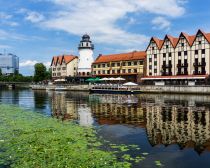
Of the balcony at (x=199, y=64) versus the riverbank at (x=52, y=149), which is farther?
the balcony at (x=199, y=64)

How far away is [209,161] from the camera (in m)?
18.7

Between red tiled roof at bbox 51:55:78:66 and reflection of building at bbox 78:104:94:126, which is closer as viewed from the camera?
reflection of building at bbox 78:104:94:126

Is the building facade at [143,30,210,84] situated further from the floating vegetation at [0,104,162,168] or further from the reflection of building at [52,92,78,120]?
the floating vegetation at [0,104,162,168]

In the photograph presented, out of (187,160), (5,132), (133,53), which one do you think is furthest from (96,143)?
(133,53)

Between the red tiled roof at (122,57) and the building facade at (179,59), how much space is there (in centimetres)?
686

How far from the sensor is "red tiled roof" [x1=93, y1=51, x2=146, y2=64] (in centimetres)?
12701

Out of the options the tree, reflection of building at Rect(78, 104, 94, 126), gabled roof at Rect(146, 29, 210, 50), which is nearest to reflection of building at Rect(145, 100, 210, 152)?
reflection of building at Rect(78, 104, 94, 126)

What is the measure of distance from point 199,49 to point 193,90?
1964 centimetres

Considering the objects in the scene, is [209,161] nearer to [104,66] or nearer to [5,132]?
[5,132]

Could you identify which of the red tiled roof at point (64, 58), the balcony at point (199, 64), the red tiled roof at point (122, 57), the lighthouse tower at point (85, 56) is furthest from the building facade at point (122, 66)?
the red tiled roof at point (64, 58)

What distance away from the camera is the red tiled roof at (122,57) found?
5000 inches

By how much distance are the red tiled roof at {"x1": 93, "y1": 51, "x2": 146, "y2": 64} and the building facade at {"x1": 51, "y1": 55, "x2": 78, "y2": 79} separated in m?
21.5

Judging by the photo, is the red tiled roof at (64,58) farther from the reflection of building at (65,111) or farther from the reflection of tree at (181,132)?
the reflection of tree at (181,132)

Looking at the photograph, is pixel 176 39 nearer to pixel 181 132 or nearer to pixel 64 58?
pixel 64 58
